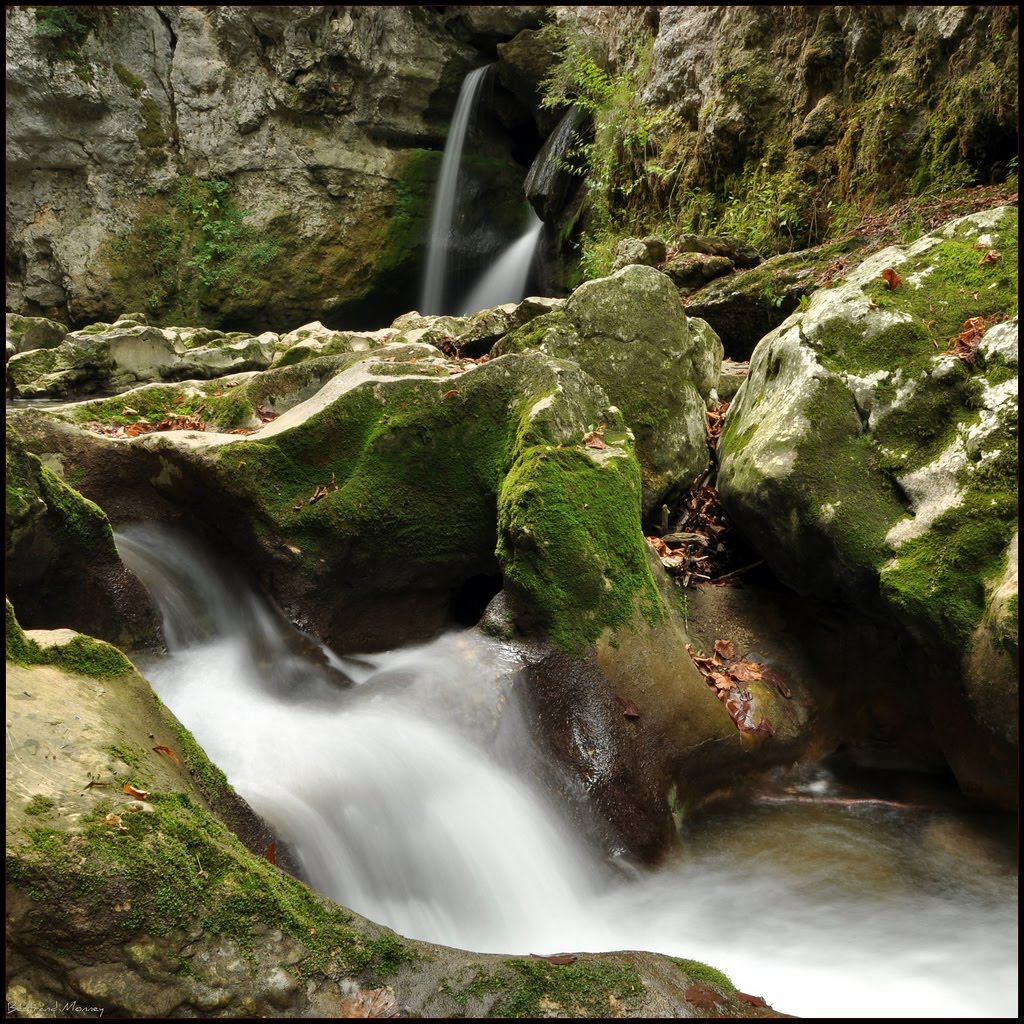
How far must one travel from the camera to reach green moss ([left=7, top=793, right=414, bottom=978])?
5.54ft

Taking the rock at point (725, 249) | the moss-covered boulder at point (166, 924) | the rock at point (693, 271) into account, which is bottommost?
the moss-covered boulder at point (166, 924)

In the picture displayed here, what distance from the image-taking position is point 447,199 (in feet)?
61.7

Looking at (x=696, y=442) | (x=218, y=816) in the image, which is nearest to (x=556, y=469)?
(x=696, y=442)

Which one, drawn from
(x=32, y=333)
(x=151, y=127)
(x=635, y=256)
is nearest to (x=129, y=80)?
(x=151, y=127)

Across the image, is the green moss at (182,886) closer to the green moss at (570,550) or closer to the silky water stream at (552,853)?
the silky water stream at (552,853)

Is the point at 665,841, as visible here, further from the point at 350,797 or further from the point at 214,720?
the point at 214,720

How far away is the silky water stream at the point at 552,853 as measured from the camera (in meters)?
2.74

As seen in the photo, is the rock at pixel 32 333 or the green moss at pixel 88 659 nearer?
the green moss at pixel 88 659

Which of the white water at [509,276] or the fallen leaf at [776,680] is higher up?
the white water at [509,276]

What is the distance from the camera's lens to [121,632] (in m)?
3.82

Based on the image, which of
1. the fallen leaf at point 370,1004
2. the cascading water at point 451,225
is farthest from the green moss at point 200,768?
the cascading water at point 451,225

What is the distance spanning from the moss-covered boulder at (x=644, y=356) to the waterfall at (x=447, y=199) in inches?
545

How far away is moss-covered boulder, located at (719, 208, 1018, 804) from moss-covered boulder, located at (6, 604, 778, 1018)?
6.20 feet

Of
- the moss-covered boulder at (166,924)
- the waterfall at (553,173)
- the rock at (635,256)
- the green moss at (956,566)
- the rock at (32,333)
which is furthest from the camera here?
the waterfall at (553,173)
